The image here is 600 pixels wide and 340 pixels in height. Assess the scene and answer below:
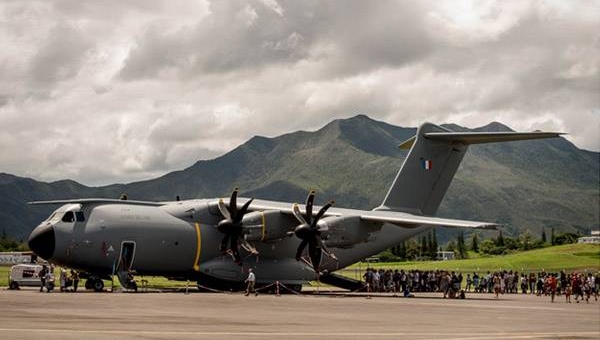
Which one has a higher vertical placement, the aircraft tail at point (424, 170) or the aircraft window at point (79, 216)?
the aircraft tail at point (424, 170)

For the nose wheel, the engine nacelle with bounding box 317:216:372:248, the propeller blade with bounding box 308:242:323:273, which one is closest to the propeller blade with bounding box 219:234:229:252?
the propeller blade with bounding box 308:242:323:273

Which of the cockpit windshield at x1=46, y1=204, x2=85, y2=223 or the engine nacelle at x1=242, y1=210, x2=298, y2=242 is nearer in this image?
the cockpit windshield at x1=46, y1=204, x2=85, y2=223

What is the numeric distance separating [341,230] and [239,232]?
15.6 feet

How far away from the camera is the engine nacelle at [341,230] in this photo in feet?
126

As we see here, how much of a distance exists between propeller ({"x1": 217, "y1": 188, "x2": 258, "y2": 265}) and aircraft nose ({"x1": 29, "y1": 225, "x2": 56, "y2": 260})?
7.59 meters

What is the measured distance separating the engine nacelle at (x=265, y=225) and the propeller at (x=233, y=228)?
0.29 m

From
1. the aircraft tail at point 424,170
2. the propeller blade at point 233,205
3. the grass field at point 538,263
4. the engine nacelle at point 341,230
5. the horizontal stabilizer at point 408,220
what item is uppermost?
the aircraft tail at point 424,170

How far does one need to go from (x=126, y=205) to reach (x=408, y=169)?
15.0m

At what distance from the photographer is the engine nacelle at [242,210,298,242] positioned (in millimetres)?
38156

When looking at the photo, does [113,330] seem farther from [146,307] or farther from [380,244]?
[380,244]

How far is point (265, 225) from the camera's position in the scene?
38281 mm

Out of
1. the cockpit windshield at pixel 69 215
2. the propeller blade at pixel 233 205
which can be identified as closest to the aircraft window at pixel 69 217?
the cockpit windshield at pixel 69 215

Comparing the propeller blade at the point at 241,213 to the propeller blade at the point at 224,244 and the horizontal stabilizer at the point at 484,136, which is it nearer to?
the propeller blade at the point at 224,244

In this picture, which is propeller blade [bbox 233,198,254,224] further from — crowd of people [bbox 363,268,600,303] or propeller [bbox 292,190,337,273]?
crowd of people [bbox 363,268,600,303]
